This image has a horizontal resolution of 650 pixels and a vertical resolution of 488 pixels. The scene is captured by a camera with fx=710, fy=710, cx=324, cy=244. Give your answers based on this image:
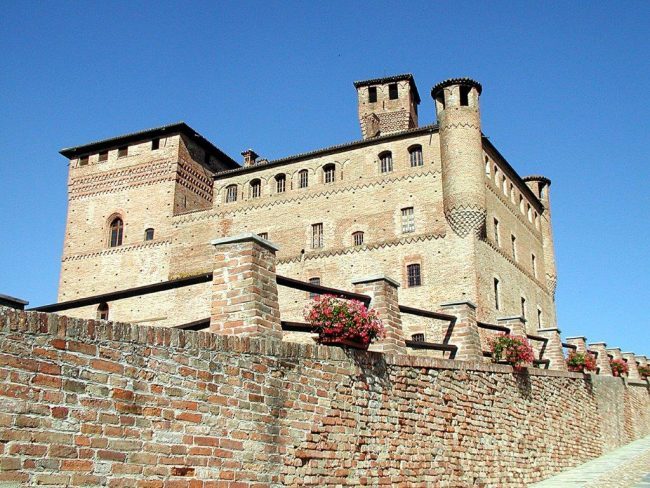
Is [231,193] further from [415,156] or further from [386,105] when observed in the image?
[415,156]

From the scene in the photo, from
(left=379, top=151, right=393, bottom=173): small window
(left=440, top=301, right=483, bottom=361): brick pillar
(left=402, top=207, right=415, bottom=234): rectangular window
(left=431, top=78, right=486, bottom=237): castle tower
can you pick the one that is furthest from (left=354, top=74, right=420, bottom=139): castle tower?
(left=440, top=301, right=483, bottom=361): brick pillar

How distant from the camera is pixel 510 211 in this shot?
113 feet

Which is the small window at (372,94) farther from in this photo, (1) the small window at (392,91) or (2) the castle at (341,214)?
(1) the small window at (392,91)

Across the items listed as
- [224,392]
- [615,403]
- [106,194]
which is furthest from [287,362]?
[106,194]

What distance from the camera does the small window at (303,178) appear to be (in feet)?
111

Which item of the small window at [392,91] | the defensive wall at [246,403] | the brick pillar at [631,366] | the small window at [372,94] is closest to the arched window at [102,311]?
the small window at [372,94]

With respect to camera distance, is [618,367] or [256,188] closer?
[618,367]

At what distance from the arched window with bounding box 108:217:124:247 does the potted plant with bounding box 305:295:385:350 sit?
29283mm

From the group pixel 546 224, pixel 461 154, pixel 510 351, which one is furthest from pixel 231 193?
pixel 510 351

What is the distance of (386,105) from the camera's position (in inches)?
Result: 1487

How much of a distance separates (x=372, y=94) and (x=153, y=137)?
12.0 m

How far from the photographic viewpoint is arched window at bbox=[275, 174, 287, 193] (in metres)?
34.5

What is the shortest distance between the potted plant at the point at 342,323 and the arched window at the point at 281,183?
24.8m

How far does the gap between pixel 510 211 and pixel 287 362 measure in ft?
91.5
